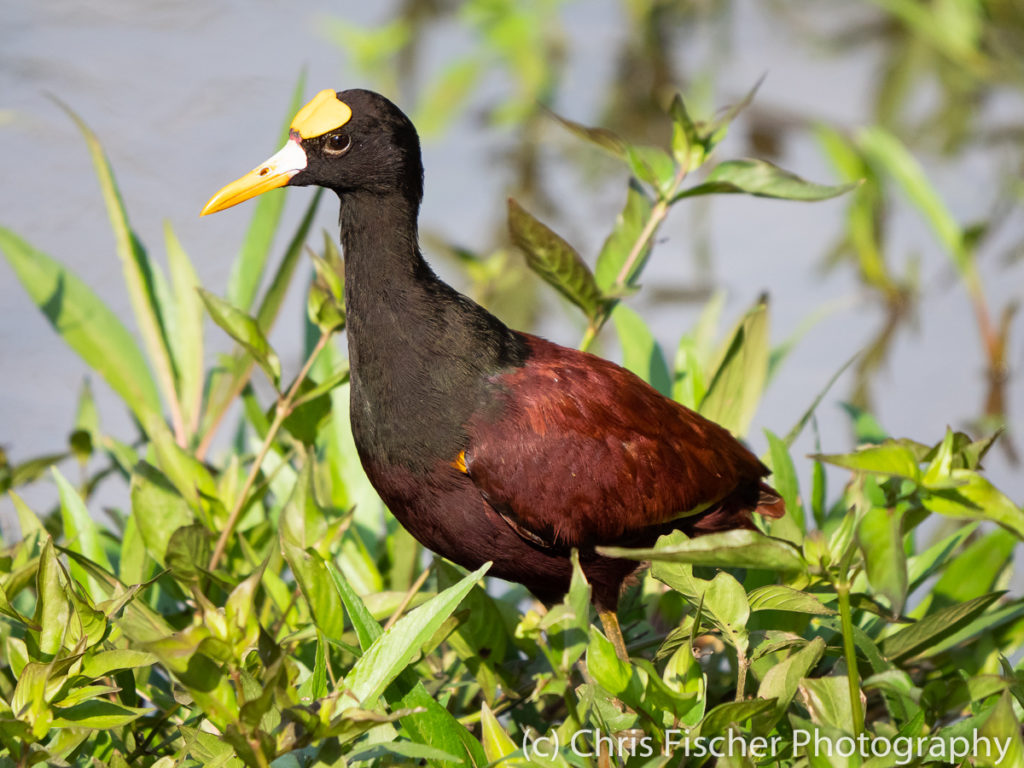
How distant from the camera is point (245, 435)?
2936mm

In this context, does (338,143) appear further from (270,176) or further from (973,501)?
(973,501)

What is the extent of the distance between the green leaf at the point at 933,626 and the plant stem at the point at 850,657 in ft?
1.29

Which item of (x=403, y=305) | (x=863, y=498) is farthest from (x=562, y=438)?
(x=863, y=498)

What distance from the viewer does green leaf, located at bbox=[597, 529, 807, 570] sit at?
117 centimetres

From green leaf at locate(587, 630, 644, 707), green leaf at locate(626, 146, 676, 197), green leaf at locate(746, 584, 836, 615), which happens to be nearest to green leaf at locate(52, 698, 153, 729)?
green leaf at locate(587, 630, 644, 707)

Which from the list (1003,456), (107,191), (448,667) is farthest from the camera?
(1003,456)

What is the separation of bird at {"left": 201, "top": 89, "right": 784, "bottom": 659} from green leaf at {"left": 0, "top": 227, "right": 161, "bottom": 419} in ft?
2.45

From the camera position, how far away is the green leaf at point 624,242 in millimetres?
2398

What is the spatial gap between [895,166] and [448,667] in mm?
2681

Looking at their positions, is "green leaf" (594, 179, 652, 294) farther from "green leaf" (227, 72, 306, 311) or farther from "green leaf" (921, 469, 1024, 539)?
"green leaf" (921, 469, 1024, 539)

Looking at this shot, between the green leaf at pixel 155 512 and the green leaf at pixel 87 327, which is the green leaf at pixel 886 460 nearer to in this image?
the green leaf at pixel 155 512

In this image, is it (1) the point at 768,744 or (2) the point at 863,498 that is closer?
(1) the point at 768,744

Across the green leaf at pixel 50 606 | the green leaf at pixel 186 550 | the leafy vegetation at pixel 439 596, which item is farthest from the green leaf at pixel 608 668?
the green leaf at pixel 186 550

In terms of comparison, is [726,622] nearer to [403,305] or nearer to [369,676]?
[369,676]
